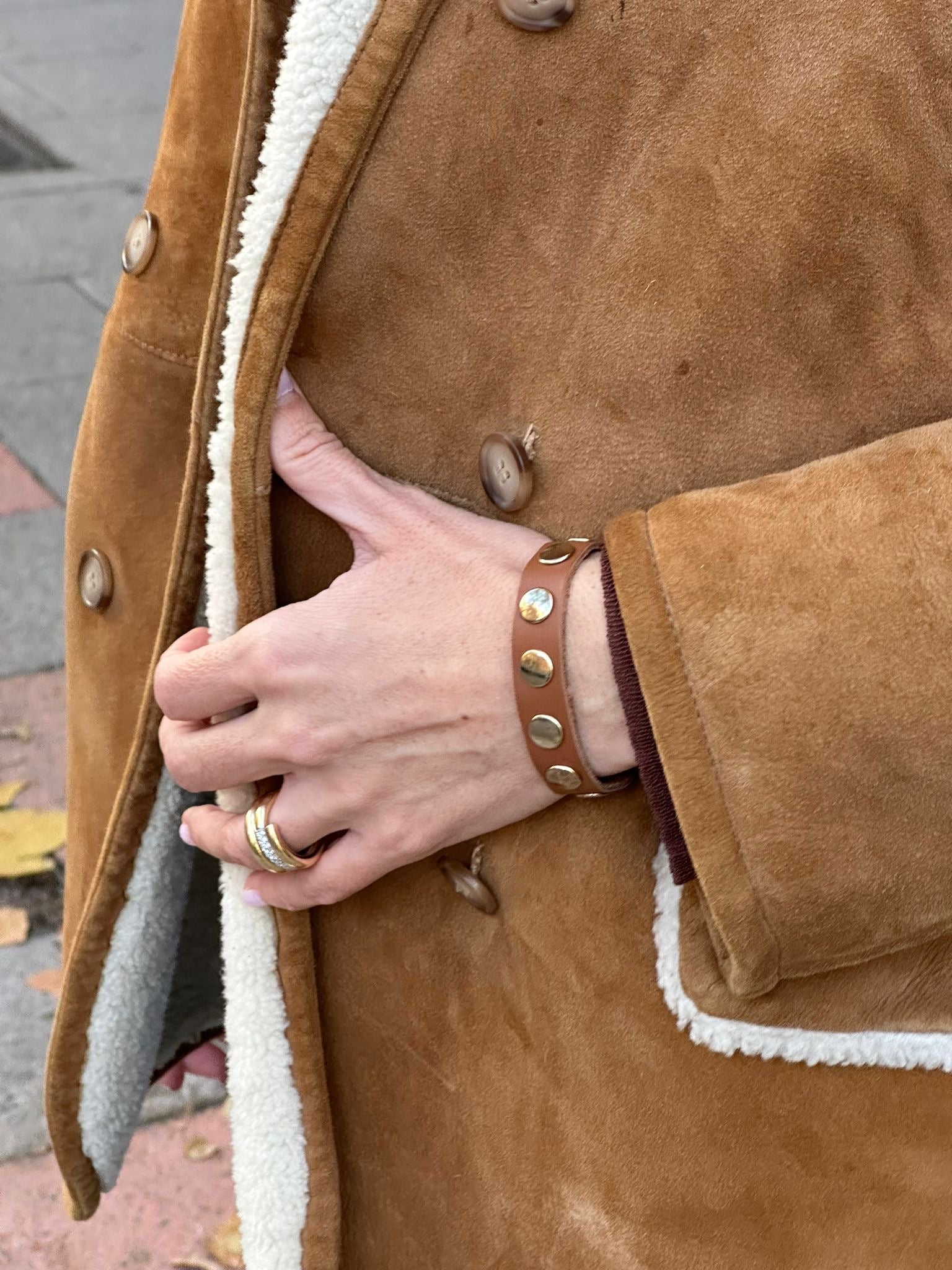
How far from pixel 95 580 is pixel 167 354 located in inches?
9.2

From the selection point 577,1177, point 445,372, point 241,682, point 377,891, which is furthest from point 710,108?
point 577,1177

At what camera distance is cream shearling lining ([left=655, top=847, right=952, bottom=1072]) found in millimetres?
965

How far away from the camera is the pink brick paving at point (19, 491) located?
4.12m

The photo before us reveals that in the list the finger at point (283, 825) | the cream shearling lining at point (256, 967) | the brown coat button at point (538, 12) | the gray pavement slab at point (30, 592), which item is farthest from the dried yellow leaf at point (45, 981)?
the brown coat button at point (538, 12)

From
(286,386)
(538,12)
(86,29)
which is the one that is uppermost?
(538,12)

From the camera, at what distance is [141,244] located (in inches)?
46.1

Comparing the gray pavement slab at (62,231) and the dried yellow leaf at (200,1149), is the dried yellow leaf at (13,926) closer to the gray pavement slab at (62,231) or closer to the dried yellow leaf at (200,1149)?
the dried yellow leaf at (200,1149)

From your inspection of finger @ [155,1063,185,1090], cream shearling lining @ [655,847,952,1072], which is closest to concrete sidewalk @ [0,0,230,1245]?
finger @ [155,1063,185,1090]

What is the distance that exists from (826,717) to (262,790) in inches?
19.2

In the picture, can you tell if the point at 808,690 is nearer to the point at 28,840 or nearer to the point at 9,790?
the point at 28,840

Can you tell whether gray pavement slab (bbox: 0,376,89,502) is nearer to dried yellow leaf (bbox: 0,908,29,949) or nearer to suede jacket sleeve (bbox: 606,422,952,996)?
dried yellow leaf (bbox: 0,908,29,949)

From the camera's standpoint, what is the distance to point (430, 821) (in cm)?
102

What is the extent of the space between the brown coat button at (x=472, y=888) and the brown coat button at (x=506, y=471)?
295mm

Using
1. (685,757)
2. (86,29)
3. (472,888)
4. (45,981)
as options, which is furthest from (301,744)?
(86,29)
